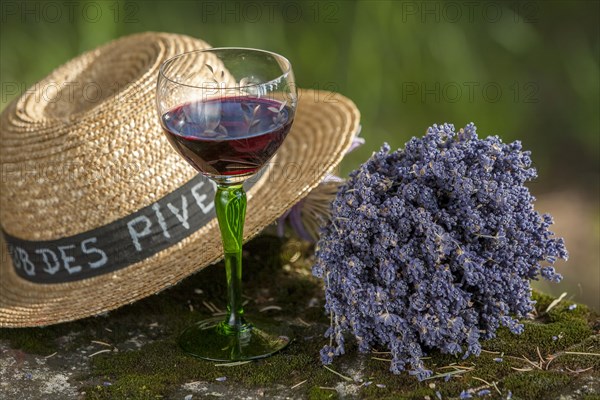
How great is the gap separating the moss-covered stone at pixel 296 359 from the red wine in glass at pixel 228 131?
18.7 inches

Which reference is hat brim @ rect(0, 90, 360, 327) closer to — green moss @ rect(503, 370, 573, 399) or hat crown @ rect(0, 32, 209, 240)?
hat crown @ rect(0, 32, 209, 240)

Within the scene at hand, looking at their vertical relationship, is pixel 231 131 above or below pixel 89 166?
above

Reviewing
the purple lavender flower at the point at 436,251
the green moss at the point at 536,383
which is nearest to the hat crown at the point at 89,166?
the purple lavender flower at the point at 436,251

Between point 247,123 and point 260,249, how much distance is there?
793 mm

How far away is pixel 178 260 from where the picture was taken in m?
2.17

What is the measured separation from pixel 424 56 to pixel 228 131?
254 cm

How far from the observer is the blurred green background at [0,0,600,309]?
4.05 metres

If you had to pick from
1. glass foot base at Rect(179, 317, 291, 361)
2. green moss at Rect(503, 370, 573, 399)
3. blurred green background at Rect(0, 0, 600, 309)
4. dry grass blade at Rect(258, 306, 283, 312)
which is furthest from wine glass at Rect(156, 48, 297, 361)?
blurred green background at Rect(0, 0, 600, 309)

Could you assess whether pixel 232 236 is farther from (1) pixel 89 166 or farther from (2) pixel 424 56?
(2) pixel 424 56

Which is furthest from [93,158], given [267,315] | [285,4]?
[285,4]

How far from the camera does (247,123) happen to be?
5.95 ft

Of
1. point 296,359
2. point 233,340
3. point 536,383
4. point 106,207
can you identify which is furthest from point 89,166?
point 536,383

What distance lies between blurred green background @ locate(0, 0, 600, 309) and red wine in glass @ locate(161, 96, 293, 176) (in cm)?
223

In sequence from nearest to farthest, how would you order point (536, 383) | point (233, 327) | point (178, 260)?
point (536, 383)
point (233, 327)
point (178, 260)
